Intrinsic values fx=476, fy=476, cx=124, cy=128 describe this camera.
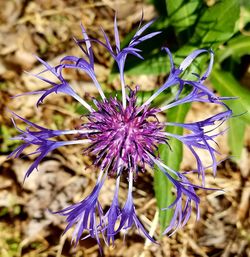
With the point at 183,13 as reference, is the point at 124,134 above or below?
below

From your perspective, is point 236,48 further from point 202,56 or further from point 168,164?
point 168,164

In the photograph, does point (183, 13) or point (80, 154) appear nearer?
point (183, 13)

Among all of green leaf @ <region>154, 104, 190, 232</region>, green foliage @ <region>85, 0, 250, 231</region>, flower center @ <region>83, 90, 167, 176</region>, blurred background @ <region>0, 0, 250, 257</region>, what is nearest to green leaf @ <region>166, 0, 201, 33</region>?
green foliage @ <region>85, 0, 250, 231</region>

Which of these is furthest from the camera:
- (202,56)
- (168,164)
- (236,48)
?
(236,48)

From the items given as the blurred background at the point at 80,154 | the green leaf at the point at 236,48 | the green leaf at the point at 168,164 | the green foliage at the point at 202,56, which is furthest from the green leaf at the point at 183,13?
the green leaf at the point at 168,164

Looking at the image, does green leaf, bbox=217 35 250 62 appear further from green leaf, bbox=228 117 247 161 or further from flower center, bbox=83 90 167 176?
flower center, bbox=83 90 167 176

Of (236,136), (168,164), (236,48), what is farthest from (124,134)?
(236,136)

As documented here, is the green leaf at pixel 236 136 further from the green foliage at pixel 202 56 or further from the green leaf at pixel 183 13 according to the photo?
the green leaf at pixel 183 13
